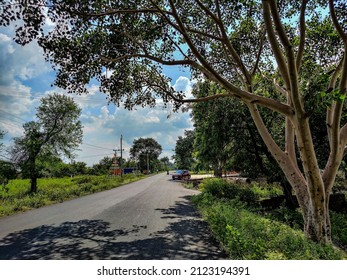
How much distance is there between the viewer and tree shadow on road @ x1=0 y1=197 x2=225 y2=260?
19.0ft

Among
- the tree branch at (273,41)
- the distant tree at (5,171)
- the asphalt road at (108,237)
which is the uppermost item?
the tree branch at (273,41)

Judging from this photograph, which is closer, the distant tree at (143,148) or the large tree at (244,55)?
the large tree at (244,55)

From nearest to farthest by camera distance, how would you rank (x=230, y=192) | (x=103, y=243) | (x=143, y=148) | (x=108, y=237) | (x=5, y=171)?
(x=103, y=243), (x=108, y=237), (x=5, y=171), (x=230, y=192), (x=143, y=148)

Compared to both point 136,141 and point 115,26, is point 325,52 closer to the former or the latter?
point 115,26

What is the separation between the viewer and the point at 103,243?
22.2 ft

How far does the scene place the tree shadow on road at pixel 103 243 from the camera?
5.78 m

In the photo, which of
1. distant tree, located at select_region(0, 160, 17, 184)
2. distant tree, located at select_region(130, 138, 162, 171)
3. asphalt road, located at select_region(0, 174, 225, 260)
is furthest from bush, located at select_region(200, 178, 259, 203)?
distant tree, located at select_region(130, 138, 162, 171)

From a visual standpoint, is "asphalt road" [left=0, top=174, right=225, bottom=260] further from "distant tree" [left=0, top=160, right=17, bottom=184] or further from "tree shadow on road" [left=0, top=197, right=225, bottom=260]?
"distant tree" [left=0, top=160, right=17, bottom=184]

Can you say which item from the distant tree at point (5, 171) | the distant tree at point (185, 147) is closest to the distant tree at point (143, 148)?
the distant tree at point (185, 147)

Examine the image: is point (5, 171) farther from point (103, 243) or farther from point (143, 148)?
point (143, 148)

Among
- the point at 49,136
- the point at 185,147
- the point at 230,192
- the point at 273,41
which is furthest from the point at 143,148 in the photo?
the point at 273,41

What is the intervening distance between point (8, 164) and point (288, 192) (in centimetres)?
1814

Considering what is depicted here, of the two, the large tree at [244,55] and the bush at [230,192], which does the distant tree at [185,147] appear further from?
the large tree at [244,55]

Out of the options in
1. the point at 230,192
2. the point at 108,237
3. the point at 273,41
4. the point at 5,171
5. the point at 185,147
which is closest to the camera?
the point at 273,41
